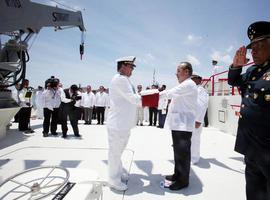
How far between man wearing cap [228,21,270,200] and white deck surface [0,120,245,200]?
1.32 metres

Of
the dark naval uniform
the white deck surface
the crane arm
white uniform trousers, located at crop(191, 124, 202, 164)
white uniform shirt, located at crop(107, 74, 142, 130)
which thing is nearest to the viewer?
the dark naval uniform

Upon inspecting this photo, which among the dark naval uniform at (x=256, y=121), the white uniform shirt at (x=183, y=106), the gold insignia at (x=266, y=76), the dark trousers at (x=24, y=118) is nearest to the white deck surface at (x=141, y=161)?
the dark trousers at (x=24, y=118)

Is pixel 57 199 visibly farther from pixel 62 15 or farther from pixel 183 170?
pixel 62 15

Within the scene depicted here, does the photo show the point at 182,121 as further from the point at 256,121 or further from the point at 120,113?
the point at 256,121

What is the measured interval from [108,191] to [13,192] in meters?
1.89

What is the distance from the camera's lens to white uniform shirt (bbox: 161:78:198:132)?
9.22ft

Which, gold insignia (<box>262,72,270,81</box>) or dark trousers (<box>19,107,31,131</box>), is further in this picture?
dark trousers (<box>19,107,31,131</box>)

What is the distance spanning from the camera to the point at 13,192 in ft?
3.72

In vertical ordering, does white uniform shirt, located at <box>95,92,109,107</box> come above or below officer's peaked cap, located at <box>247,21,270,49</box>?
below

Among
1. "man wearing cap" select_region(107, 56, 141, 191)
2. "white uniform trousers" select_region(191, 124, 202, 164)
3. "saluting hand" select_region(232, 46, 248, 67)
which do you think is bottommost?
"white uniform trousers" select_region(191, 124, 202, 164)

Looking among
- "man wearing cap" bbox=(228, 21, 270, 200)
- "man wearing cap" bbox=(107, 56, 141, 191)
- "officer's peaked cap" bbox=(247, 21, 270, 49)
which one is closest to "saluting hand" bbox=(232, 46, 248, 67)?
"man wearing cap" bbox=(228, 21, 270, 200)

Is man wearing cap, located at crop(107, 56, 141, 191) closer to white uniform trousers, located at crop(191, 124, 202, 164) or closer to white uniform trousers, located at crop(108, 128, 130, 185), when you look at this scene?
white uniform trousers, located at crop(108, 128, 130, 185)

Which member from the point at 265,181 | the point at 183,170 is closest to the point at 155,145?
the point at 183,170

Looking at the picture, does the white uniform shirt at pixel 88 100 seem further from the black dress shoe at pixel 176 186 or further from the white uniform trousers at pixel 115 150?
the black dress shoe at pixel 176 186
